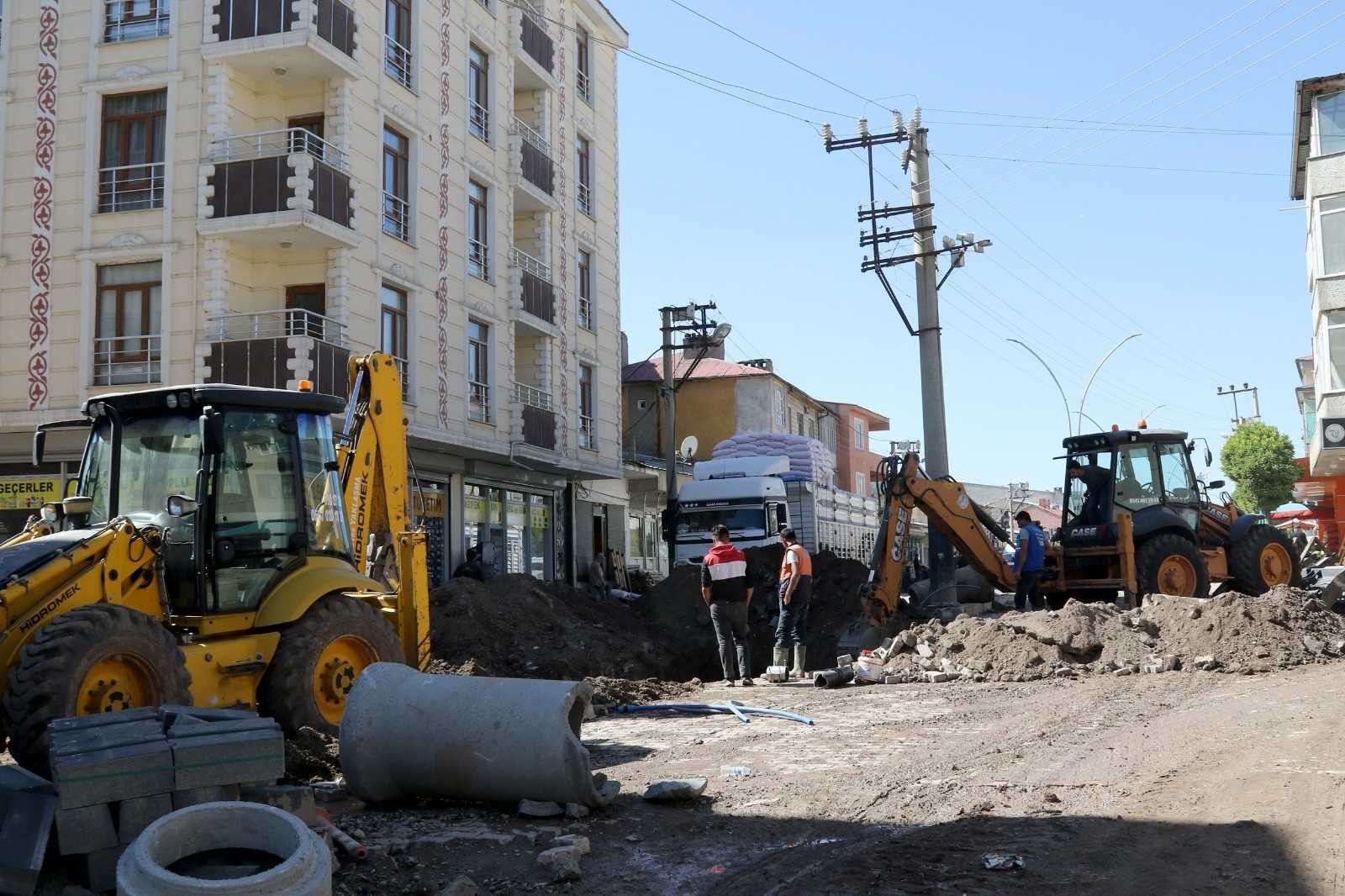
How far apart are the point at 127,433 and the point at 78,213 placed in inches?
588

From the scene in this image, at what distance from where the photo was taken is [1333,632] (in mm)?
14992

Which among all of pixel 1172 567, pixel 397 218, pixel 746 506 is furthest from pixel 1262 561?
pixel 397 218

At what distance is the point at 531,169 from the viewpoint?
2969cm

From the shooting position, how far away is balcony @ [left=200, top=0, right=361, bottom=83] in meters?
21.0

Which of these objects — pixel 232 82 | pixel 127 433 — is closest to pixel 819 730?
pixel 127 433

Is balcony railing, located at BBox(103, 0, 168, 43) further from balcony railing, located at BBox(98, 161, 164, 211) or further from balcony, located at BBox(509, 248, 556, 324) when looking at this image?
balcony, located at BBox(509, 248, 556, 324)

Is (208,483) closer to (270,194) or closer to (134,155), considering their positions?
(270,194)

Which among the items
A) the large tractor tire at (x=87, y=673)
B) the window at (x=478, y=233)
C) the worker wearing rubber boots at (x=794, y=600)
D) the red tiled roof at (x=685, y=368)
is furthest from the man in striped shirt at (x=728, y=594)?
the red tiled roof at (x=685, y=368)

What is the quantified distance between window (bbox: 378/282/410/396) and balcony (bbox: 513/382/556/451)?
412 centimetres

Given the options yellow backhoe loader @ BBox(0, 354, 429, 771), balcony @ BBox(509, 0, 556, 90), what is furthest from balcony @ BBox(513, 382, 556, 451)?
yellow backhoe loader @ BBox(0, 354, 429, 771)

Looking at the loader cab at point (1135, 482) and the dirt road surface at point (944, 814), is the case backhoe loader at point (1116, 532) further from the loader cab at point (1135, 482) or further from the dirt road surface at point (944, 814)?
the dirt road surface at point (944, 814)

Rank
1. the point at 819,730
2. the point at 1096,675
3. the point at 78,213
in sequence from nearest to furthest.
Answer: the point at 819,730 → the point at 1096,675 → the point at 78,213

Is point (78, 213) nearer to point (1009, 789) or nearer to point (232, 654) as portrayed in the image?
point (232, 654)

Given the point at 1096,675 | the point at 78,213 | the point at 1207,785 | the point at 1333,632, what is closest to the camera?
the point at 1207,785
